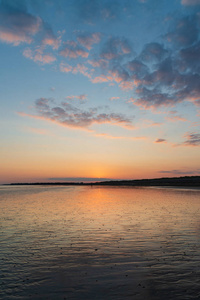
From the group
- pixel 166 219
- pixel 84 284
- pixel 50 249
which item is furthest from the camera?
pixel 166 219

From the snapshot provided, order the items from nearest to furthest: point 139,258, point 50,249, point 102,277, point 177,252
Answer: point 102,277
point 139,258
point 177,252
point 50,249

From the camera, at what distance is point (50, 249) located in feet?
51.8

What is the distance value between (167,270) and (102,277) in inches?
139

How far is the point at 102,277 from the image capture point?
10.9 m

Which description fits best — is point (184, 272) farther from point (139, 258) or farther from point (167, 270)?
point (139, 258)

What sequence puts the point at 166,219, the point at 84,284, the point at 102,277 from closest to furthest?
the point at 84,284 < the point at 102,277 < the point at 166,219

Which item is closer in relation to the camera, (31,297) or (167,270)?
(31,297)

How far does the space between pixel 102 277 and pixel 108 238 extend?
7708 millimetres

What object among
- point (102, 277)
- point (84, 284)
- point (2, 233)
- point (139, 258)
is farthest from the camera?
point (2, 233)

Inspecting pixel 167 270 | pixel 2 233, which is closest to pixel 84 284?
pixel 167 270

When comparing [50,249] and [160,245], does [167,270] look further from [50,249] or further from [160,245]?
[50,249]

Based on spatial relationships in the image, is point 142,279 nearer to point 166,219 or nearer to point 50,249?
point 50,249

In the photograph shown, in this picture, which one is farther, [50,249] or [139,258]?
[50,249]

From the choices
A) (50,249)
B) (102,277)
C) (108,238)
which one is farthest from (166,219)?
(102,277)
